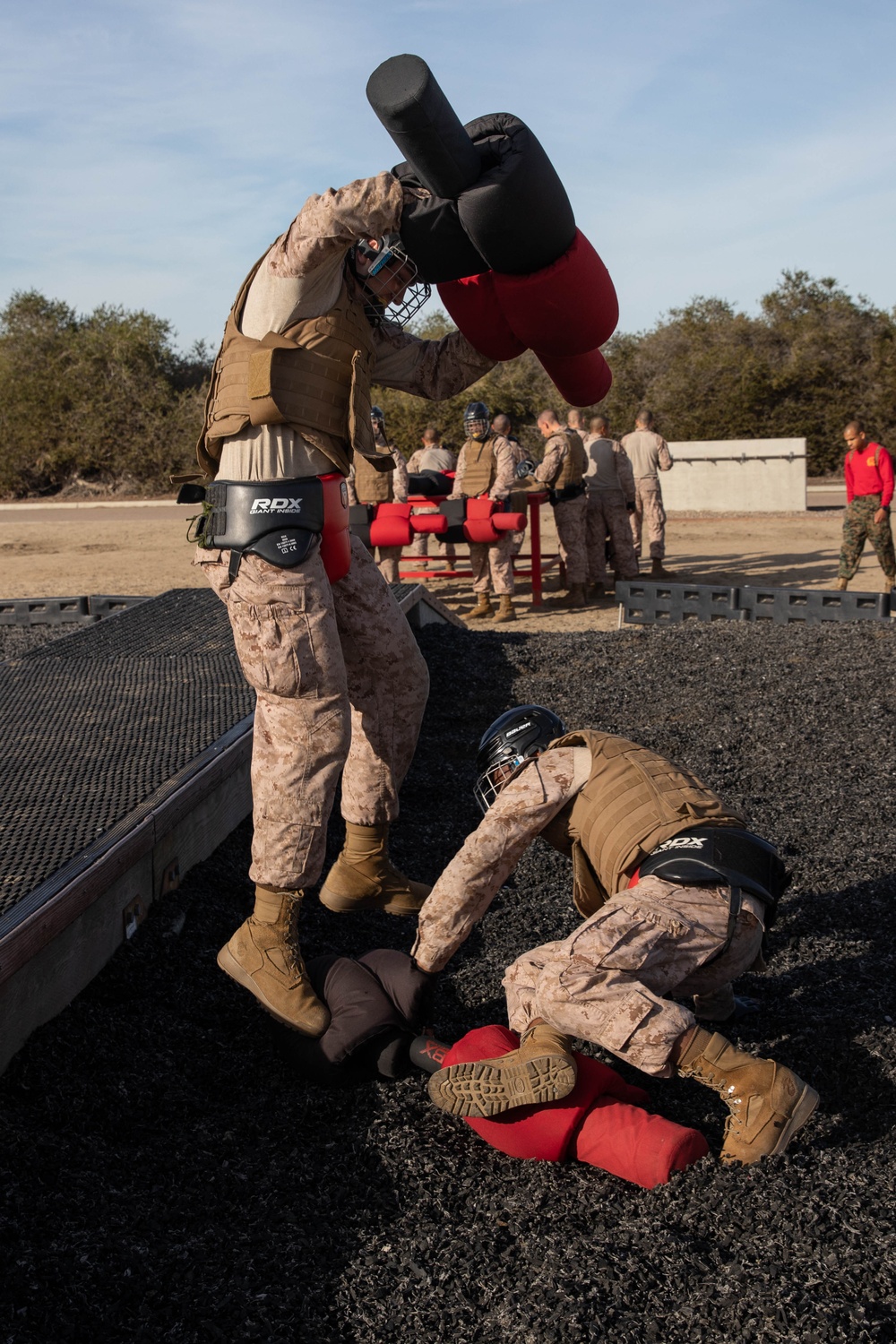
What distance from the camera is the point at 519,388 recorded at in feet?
100

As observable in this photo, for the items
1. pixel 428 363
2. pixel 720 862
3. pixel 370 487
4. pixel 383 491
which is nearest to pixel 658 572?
pixel 383 491

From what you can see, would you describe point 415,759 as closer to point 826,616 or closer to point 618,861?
point 618,861

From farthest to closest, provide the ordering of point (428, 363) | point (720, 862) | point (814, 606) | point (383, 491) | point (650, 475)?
point (650, 475) → point (383, 491) → point (814, 606) → point (428, 363) → point (720, 862)

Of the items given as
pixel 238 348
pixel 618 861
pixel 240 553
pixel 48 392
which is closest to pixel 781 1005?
pixel 618 861

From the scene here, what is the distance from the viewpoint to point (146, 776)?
353cm

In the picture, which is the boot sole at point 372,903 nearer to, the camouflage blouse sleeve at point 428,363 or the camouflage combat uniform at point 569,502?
the camouflage blouse sleeve at point 428,363

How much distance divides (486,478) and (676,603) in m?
2.98

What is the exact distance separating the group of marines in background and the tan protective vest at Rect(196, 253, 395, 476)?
6.50m

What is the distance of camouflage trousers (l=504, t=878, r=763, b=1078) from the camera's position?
2.25 metres

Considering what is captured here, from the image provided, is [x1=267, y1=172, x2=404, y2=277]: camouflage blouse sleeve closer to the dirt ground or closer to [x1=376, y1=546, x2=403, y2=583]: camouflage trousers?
the dirt ground

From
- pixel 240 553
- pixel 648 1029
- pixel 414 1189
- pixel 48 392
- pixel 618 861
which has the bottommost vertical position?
pixel 414 1189

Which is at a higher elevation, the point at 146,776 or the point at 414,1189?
the point at 146,776

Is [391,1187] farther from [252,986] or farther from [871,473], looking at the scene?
[871,473]

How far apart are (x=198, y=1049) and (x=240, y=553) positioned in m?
1.23
